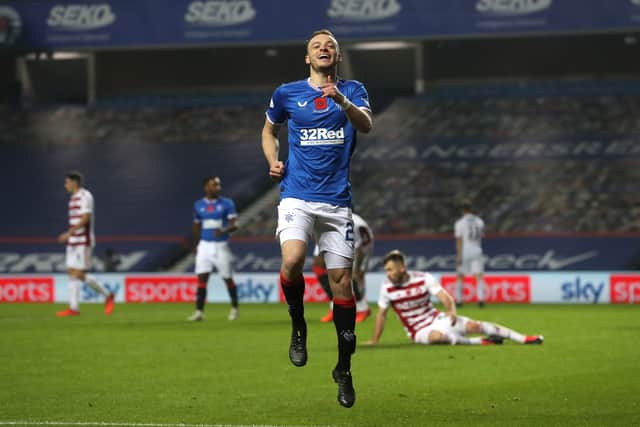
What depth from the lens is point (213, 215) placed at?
18.5 m

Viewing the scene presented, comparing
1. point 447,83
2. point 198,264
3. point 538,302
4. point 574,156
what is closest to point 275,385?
point 198,264

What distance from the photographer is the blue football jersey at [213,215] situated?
1842 cm

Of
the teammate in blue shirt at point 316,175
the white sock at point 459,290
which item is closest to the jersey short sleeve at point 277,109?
the teammate in blue shirt at point 316,175

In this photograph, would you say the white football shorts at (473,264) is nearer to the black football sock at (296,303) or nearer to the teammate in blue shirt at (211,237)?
the teammate in blue shirt at (211,237)

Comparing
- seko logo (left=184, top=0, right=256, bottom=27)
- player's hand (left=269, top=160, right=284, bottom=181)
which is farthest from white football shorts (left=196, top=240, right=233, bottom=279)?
seko logo (left=184, top=0, right=256, bottom=27)

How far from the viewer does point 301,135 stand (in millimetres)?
7574

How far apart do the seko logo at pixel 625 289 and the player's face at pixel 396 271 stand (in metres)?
13.0

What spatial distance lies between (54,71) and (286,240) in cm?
3651

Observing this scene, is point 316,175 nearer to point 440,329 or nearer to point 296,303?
point 296,303

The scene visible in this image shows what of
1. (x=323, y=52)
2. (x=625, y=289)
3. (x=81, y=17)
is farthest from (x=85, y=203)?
Answer: (x=81, y=17)

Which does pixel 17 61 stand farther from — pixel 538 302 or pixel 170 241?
pixel 538 302

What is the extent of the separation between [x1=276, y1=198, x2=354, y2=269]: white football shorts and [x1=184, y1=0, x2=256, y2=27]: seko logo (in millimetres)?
30405

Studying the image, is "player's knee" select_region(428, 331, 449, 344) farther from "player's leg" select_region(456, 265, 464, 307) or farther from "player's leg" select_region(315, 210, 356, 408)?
"player's leg" select_region(456, 265, 464, 307)

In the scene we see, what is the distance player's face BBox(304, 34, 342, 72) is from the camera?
288 inches
